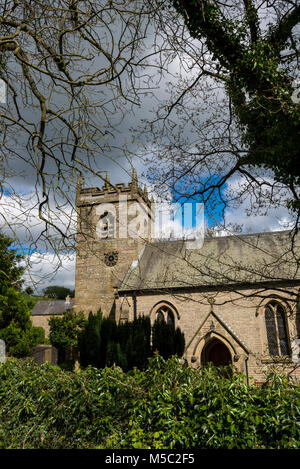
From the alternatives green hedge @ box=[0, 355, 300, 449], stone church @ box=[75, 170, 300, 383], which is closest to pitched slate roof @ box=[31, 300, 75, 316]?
stone church @ box=[75, 170, 300, 383]

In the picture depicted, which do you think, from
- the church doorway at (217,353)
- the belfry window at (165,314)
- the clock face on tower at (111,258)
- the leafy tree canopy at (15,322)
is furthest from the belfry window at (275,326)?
the leafy tree canopy at (15,322)

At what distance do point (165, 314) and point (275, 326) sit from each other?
632 centimetres

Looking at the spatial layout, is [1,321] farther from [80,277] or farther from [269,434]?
[269,434]

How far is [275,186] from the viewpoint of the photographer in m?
6.24

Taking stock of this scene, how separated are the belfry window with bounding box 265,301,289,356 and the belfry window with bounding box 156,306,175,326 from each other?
5.48 meters

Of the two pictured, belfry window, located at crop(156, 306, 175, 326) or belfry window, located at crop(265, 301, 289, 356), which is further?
belfry window, located at crop(156, 306, 175, 326)

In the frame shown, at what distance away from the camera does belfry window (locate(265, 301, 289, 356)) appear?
59.8 feet

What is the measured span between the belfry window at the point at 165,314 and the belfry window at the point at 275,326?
548cm

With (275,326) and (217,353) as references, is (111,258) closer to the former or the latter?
(217,353)

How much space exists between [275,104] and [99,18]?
2.75 m

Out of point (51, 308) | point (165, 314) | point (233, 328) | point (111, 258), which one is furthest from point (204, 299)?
point (51, 308)

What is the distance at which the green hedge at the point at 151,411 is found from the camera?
161 inches

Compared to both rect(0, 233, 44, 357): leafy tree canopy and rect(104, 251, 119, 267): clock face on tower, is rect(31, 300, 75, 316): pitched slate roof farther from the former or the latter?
rect(0, 233, 44, 357): leafy tree canopy

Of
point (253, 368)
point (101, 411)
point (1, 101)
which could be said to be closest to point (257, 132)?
point (1, 101)
